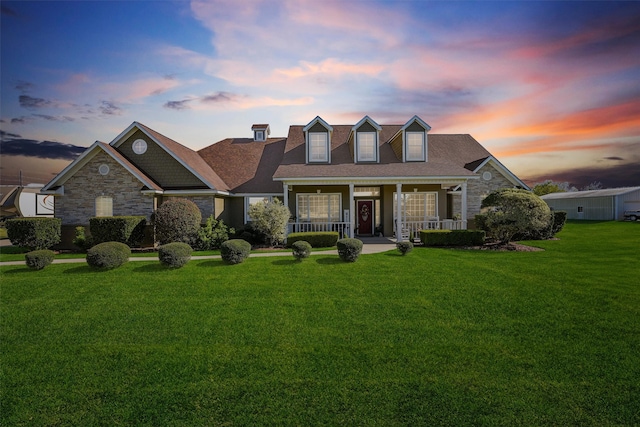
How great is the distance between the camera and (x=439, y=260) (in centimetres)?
1339

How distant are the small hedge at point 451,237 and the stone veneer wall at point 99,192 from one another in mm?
15229

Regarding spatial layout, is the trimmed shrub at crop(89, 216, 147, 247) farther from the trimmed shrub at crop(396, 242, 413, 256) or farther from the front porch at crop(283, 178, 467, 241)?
the trimmed shrub at crop(396, 242, 413, 256)

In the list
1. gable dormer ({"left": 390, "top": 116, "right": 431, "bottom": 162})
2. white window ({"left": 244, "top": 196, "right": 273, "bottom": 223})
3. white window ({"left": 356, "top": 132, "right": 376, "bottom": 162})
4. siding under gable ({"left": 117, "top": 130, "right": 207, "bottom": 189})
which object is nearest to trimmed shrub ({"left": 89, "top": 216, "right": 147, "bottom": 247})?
siding under gable ({"left": 117, "top": 130, "right": 207, "bottom": 189})

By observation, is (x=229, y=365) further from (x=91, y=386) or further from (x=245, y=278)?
(x=245, y=278)

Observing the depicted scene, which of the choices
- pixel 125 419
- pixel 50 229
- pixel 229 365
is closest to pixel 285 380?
pixel 229 365

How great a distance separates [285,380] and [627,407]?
552 cm

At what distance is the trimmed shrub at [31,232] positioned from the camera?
53.0 feet

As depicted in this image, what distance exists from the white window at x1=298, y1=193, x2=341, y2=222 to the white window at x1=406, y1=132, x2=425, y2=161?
17.7 ft

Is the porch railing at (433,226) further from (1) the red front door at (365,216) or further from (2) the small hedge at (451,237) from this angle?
(1) the red front door at (365,216)

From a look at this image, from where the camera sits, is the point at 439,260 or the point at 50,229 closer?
the point at 439,260

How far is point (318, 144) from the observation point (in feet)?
70.2

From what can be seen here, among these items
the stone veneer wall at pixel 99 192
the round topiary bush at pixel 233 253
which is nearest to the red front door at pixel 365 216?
the round topiary bush at pixel 233 253

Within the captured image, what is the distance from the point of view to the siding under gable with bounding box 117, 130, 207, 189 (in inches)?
773

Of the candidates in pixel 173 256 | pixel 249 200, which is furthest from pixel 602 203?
pixel 173 256
